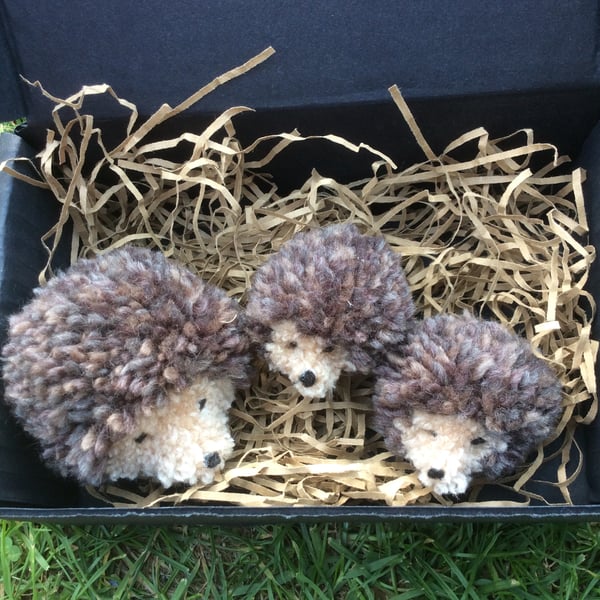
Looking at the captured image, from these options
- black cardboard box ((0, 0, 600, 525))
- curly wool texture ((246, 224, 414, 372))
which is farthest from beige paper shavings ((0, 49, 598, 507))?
curly wool texture ((246, 224, 414, 372))

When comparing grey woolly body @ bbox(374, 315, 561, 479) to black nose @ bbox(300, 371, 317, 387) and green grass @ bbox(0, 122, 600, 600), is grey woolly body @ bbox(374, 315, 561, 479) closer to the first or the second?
black nose @ bbox(300, 371, 317, 387)

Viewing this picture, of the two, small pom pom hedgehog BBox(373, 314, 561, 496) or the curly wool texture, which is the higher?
the curly wool texture

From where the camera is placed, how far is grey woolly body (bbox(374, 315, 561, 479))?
3.11 ft

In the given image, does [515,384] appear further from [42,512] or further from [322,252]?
[42,512]

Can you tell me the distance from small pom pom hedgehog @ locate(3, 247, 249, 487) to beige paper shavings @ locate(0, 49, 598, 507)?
9 cm

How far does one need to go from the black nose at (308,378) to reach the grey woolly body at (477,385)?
4.0 inches

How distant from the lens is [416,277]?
117 cm

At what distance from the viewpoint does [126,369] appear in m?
0.92

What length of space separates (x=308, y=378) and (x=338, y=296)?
13cm

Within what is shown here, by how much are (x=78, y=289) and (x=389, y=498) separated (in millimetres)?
536

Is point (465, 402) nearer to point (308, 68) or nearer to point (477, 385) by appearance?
point (477, 385)

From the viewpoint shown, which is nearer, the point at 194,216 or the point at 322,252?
the point at 322,252

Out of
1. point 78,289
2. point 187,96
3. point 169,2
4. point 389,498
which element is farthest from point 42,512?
point 169,2

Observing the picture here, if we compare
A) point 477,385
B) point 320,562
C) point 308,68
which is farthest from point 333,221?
point 320,562
